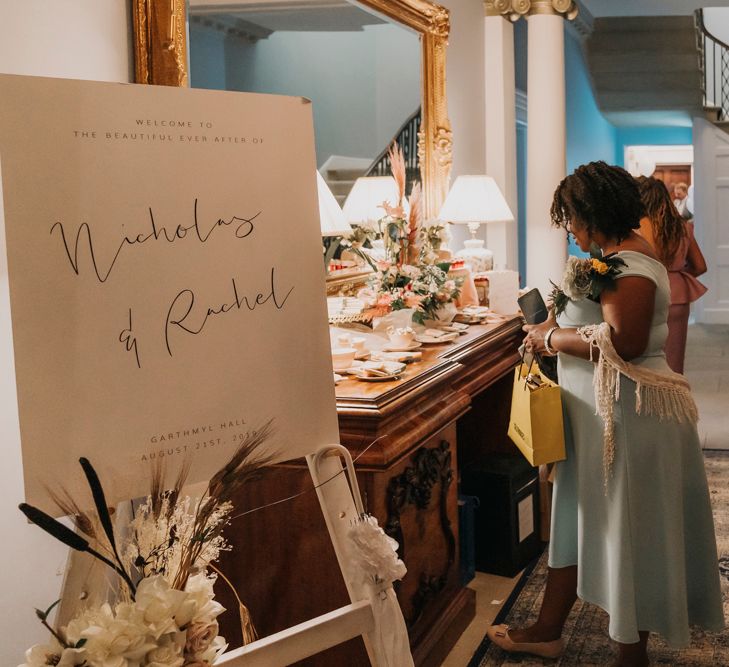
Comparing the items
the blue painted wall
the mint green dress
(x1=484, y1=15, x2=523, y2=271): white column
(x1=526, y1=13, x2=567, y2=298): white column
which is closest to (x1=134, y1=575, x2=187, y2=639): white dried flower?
the mint green dress

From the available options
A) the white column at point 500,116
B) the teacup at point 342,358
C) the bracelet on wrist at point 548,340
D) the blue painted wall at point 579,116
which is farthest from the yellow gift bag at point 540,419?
the blue painted wall at point 579,116

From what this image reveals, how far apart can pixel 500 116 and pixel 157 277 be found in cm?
402

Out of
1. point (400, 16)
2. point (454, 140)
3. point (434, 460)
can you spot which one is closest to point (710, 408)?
point (454, 140)

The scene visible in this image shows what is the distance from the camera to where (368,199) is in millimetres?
3480

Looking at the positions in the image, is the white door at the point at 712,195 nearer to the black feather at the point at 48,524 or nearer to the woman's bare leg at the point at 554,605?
the woman's bare leg at the point at 554,605

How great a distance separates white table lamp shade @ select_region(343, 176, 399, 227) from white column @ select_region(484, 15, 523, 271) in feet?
5.14

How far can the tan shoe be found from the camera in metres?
2.63

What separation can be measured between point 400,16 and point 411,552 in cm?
237

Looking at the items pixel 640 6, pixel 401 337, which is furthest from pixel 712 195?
pixel 401 337

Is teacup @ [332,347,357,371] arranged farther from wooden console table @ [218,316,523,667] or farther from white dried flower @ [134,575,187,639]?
white dried flower @ [134,575,187,639]

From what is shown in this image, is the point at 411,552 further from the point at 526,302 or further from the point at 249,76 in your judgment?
the point at 249,76

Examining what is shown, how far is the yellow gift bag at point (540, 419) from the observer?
239 cm

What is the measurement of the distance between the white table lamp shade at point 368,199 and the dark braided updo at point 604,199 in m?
1.15

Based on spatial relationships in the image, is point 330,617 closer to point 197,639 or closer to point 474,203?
point 197,639
